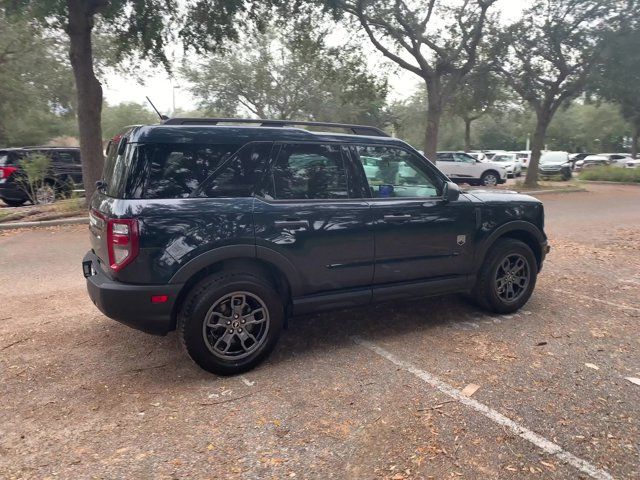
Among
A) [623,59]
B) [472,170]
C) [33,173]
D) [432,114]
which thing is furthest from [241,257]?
[472,170]

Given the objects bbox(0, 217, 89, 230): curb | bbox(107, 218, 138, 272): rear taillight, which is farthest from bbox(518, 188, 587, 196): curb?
bbox(107, 218, 138, 272): rear taillight

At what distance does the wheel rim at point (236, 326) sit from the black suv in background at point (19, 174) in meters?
11.2

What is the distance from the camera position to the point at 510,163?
103ft

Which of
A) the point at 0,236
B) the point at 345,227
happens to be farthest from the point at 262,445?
the point at 0,236

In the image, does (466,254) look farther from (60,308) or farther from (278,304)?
(60,308)

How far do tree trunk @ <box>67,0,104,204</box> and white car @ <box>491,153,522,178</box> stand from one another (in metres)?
24.6

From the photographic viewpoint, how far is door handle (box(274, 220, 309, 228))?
362cm

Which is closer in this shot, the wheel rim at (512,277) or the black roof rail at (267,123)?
the black roof rail at (267,123)

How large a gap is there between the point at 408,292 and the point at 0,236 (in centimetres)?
880

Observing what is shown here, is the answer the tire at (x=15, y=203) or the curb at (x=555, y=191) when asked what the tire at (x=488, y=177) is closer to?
the curb at (x=555, y=191)

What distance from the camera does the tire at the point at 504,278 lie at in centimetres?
471

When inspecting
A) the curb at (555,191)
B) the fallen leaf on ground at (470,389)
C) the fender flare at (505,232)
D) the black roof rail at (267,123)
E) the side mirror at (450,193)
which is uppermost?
the black roof rail at (267,123)

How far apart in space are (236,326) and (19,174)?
40.0 ft

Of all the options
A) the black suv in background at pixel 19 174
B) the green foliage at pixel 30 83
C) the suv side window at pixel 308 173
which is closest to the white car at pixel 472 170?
the black suv in background at pixel 19 174
